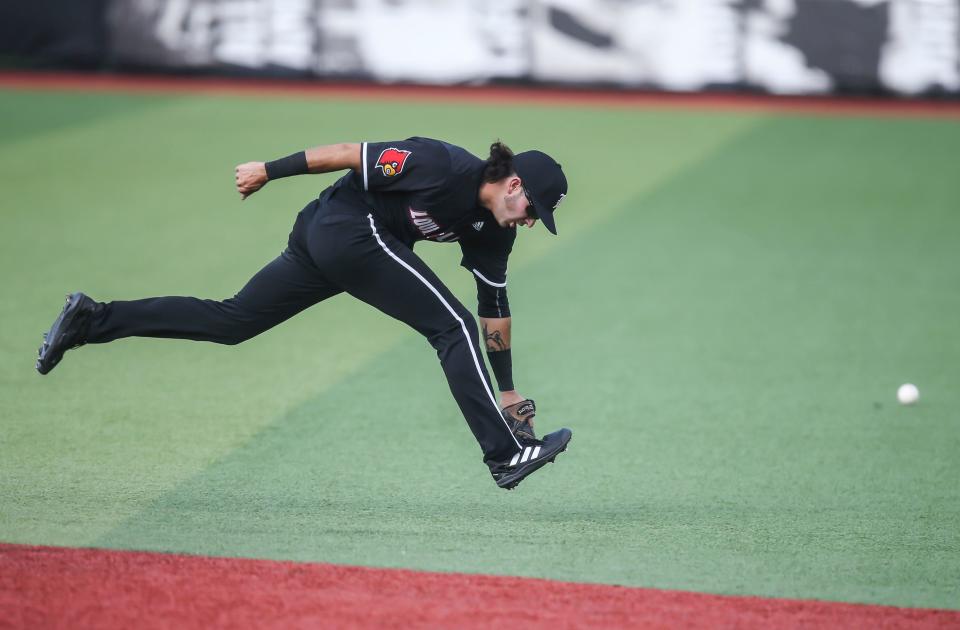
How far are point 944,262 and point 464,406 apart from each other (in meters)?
6.97

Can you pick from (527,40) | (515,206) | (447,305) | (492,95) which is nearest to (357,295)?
(447,305)

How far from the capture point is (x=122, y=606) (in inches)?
194

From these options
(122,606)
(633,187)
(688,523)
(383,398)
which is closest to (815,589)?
(688,523)

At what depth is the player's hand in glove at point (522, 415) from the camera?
6348 millimetres

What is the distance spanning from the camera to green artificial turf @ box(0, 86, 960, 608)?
226 inches

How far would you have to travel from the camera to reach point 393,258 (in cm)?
571

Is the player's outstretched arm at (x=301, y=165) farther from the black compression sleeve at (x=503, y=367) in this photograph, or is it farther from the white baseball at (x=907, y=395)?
the white baseball at (x=907, y=395)

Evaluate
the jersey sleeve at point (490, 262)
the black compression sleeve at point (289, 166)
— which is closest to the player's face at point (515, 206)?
the jersey sleeve at point (490, 262)

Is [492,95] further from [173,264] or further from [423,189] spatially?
[423,189]

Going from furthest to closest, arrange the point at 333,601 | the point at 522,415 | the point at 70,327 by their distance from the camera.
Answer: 1. the point at 522,415
2. the point at 70,327
3. the point at 333,601

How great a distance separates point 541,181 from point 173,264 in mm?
5987

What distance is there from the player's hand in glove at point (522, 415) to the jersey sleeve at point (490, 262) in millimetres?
466

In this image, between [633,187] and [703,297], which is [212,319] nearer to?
[703,297]

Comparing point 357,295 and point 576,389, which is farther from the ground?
point 357,295
